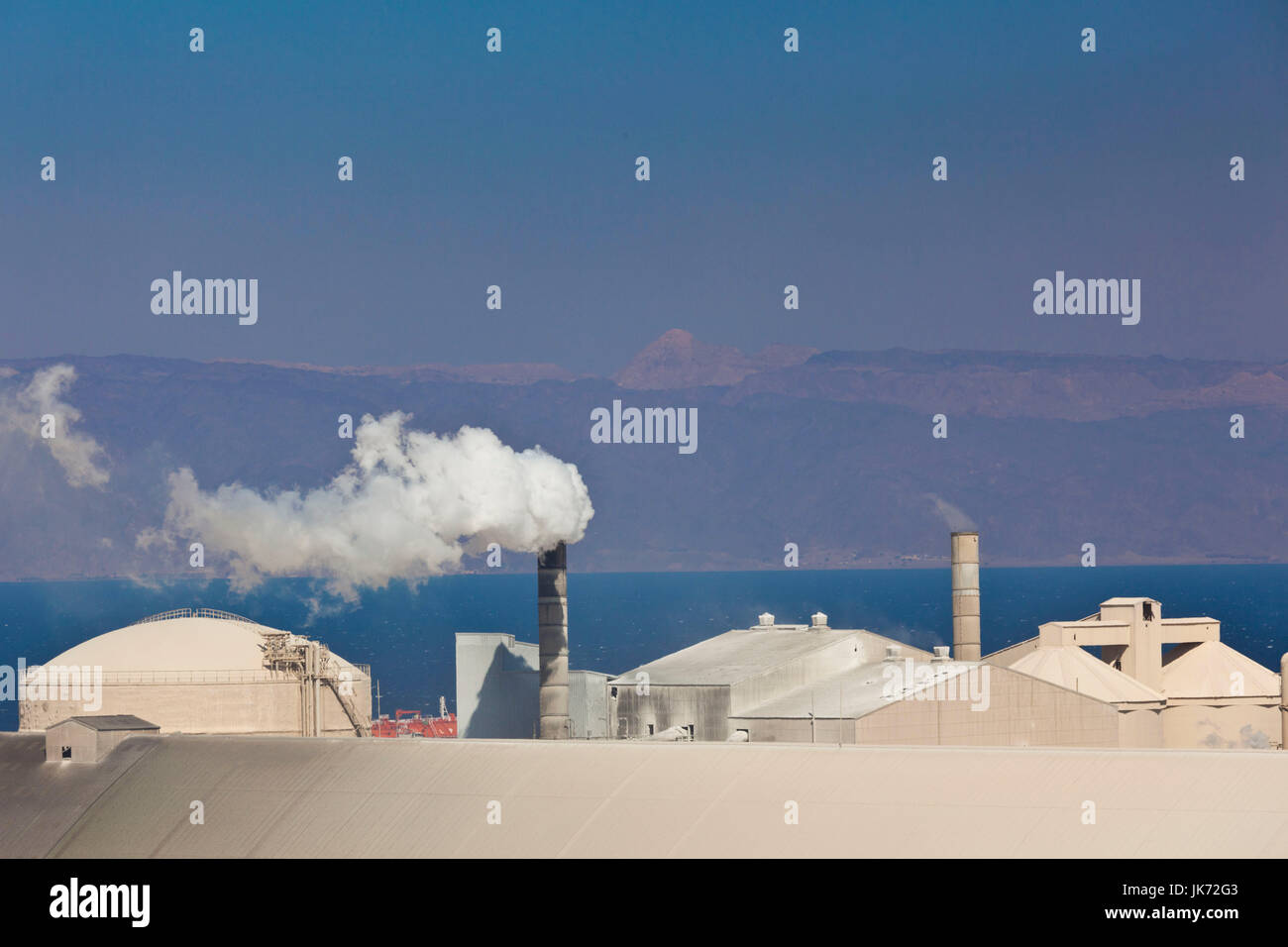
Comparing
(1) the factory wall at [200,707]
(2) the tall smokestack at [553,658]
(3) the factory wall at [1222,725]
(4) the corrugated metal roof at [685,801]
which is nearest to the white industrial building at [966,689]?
(3) the factory wall at [1222,725]

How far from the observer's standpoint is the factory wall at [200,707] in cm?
6694

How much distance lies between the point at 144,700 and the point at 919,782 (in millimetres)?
31824

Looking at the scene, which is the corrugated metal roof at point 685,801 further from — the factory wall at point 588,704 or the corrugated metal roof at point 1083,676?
the corrugated metal roof at point 1083,676

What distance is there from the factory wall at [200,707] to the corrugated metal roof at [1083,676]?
27.7 metres

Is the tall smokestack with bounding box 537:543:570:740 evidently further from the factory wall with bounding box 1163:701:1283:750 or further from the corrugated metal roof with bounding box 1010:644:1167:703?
the factory wall with bounding box 1163:701:1283:750

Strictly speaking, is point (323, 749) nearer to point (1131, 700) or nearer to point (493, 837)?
point (493, 837)

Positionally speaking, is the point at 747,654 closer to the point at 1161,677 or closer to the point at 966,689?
the point at 966,689

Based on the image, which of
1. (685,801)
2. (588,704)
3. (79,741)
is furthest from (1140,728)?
(79,741)

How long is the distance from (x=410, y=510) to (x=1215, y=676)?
111ft

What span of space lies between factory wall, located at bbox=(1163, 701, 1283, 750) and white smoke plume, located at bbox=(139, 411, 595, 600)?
84.4 ft

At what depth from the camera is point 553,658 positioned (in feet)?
232
